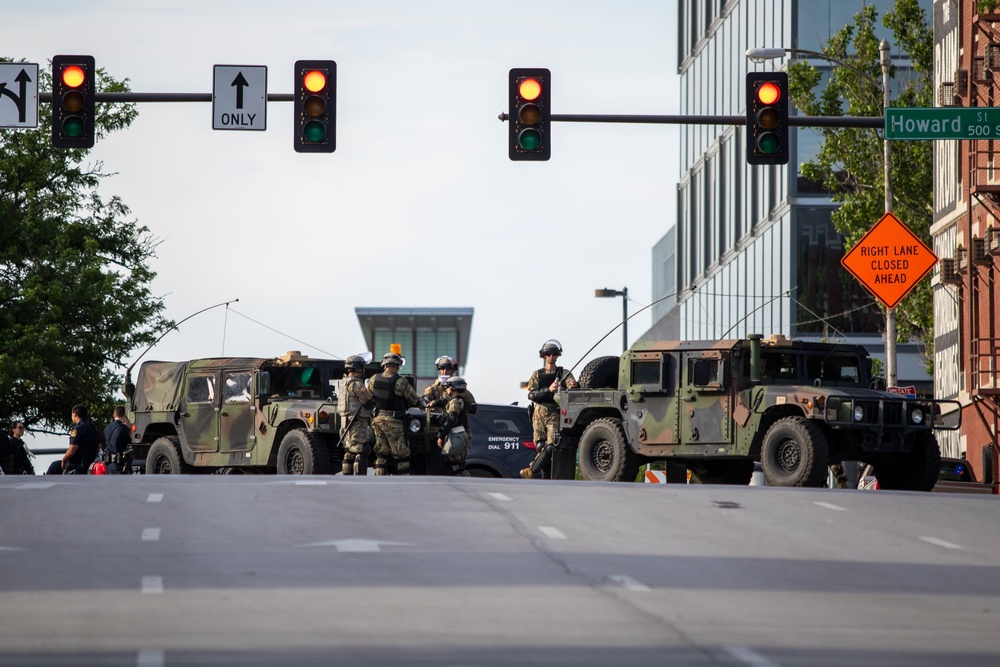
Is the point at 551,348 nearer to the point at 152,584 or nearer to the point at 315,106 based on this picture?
the point at 315,106

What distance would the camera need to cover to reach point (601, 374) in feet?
79.2

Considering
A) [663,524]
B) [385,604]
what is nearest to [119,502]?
[663,524]

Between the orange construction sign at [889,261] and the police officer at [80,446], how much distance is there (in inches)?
518

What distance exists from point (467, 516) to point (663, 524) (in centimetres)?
165

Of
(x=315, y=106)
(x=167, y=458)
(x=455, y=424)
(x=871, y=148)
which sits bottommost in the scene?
(x=167, y=458)

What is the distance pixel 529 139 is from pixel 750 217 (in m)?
39.2

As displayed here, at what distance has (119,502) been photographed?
1680cm

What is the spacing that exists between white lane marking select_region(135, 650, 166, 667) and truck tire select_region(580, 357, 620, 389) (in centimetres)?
1549

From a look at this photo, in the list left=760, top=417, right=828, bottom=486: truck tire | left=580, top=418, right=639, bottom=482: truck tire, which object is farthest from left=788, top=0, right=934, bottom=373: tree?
left=760, top=417, right=828, bottom=486: truck tire

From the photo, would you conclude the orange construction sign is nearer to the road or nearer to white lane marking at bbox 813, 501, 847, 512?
the road

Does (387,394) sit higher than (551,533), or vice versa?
(387,394)

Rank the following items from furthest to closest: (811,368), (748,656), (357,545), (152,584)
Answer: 1. (811,368)
2. (357,545)
3. (152,584)
4. (748,656)

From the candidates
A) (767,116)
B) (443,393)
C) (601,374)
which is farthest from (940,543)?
(443,393)

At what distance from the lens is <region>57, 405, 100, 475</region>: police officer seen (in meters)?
30.6
